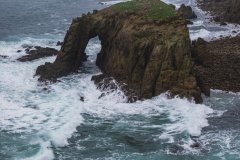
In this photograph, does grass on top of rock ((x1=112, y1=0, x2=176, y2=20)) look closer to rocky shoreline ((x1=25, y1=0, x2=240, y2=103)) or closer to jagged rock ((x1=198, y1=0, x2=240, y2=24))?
rocky shoreline ((x1=25, y1=0, x2=240, y2=103))

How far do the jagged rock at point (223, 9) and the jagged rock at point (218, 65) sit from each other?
14606 mm

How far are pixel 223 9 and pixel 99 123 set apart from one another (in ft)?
156

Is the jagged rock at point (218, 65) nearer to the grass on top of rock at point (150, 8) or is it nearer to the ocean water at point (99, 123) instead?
the ocean water at point (99, 123)

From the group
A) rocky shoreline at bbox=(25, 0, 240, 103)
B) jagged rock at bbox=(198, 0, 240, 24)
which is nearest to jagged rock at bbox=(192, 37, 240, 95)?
rocky shoreline at bbox=(25, 0, 240, 103)

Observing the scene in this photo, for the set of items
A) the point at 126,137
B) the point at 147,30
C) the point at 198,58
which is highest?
the point at 147,30

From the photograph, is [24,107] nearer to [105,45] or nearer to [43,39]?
[105,45]

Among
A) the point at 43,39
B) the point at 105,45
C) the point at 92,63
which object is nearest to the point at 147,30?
the point at 105,45

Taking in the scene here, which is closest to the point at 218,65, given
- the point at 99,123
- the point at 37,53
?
the point at 99,123

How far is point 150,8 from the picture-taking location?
47.5 metres

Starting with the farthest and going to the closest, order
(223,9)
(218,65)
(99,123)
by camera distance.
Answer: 1. (223,9)
2. (218,65)
3. (99,123)

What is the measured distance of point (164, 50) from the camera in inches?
1662

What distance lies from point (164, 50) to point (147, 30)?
2.82m

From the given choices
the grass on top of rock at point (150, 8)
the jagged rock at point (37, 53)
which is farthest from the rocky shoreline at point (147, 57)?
the jagged rock at point (37, 53)

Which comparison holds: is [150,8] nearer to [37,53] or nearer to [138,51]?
[138,51]
